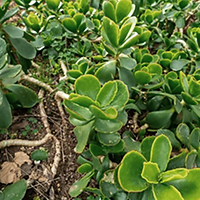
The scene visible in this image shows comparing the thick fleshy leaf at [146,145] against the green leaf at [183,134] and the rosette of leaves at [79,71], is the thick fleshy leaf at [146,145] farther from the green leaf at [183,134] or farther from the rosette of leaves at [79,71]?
the rosette of leaves at [79,71]

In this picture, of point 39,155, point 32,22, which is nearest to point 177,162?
point 39,155

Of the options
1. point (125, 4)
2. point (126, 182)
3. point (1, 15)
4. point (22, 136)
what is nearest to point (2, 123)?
point (22, 136)

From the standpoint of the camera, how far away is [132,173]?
697 millimetres

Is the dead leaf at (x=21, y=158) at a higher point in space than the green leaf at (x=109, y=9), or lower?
lower

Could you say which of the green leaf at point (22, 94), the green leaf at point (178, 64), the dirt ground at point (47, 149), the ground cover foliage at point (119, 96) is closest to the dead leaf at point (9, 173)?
the dirt ground at point (47, 149)

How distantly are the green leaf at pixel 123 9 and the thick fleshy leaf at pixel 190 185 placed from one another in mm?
762

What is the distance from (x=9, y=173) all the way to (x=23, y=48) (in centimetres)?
62

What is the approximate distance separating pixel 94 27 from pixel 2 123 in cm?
88

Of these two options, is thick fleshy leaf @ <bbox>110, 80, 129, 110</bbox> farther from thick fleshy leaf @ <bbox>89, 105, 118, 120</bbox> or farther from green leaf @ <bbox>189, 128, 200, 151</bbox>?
green leaf @ <bbox>189, 128, 200, 151</bbox>

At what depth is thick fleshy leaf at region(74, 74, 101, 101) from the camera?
798 mm

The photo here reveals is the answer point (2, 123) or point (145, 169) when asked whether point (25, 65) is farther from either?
point (145, 169)

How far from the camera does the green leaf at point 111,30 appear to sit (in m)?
0.96

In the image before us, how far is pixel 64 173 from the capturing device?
1.15 metres

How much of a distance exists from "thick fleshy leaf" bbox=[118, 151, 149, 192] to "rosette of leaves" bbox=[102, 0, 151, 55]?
0.50 m
